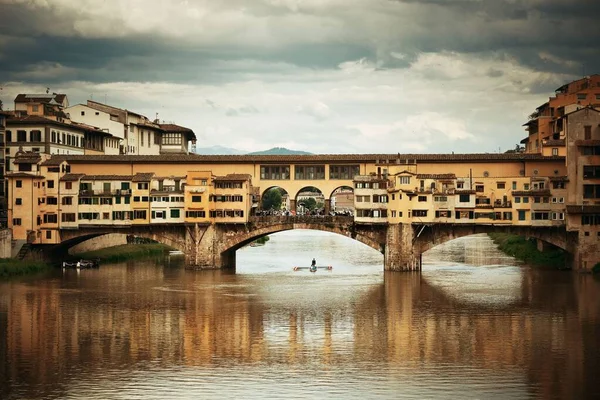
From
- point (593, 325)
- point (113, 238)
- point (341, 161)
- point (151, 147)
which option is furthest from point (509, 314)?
point (151, 147)

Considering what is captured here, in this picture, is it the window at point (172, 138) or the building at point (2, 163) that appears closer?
the building at point (2, 163)

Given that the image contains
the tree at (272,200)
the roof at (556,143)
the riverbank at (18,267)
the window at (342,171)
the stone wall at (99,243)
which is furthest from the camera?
the tree at (272,200)

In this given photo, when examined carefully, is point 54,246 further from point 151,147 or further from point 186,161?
point 151,147

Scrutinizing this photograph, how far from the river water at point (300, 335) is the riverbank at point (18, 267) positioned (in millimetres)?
1545

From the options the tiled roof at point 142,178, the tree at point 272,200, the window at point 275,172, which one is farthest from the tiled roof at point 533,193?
the tree at point 272,200

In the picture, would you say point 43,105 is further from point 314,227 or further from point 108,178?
point 314,227

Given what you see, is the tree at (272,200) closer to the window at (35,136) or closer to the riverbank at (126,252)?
the riverbank at (126,252)

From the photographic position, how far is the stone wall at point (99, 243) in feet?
244

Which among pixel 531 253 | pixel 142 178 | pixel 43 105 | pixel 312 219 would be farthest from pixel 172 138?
pixel 531 253

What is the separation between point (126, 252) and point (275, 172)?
642 inches

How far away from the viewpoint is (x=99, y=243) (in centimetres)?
7781

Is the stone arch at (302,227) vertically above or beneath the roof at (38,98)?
beneath

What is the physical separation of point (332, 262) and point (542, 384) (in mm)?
43896

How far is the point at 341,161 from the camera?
67500 millimetres
